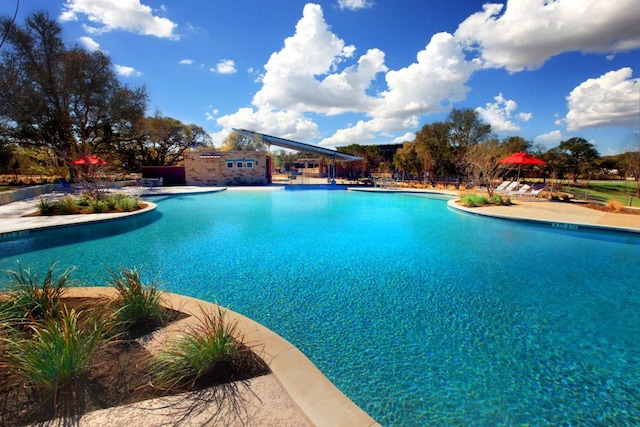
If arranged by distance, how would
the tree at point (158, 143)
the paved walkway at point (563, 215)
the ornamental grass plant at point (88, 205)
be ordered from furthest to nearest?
1. the tree at point (158, 143)
2. the ornamental grass plant at point (88, 205)
3. the paved walkway at point (563, 215)

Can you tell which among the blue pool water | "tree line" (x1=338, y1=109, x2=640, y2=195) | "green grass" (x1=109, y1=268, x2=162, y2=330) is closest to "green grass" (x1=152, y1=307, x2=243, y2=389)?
"green grass" (x1=109, y1=268, x2=162, y2=330)

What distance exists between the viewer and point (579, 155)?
28.2m

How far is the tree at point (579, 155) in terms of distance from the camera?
2786 cm

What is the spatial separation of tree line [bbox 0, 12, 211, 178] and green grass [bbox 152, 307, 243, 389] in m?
17.7

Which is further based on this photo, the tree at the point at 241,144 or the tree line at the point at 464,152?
the tree at the point at 241,144

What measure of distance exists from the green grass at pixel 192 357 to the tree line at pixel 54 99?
1766cm

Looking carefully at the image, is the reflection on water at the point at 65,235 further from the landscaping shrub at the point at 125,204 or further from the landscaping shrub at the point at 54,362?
the landscaping shrub at the point at 54,362

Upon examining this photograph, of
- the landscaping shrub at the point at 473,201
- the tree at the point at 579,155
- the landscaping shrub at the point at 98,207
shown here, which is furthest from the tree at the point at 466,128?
the landscaping shrub at the point at 98,207

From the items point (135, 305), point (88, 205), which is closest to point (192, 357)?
point (135, 305)

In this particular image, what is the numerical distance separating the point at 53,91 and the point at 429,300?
26274 mm

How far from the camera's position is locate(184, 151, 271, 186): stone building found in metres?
26.0

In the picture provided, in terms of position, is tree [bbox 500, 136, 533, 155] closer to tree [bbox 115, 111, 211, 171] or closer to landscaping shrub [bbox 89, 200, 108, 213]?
landscaping shrub [bbox 89, 200, 108, 213]

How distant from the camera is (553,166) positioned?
27.8 meters

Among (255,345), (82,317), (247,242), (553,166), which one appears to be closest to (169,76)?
(247,242)
